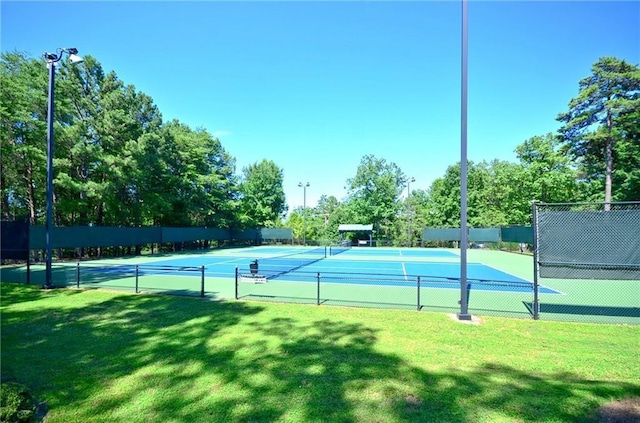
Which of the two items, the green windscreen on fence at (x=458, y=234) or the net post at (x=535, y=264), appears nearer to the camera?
the net post at (x=535, y=264)

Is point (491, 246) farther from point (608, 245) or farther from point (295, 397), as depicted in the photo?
point (295, 397)

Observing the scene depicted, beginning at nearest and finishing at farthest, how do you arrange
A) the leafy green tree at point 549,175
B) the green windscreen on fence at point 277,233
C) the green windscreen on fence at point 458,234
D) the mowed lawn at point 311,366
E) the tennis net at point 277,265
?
the mowed lawn at point 311,366 < the tennis net at point 277,265 < the leafy green tree at point 549,175 < the green windscreen on fence at point 458,234 < the green windscreen on fence at point 277,233

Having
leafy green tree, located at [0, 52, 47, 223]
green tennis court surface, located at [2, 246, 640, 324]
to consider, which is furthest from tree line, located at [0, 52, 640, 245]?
green tennis court surface, located at [2, 246, 640, 324]

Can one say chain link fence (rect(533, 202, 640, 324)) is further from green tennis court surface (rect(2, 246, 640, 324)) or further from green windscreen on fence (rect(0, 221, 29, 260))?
green windscreen on fence (rect(0, 221, 29, 260))

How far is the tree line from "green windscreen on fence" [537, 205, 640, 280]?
1082 inches

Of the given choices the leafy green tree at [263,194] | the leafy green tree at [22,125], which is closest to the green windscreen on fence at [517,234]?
the leafy green tree at [263,194]

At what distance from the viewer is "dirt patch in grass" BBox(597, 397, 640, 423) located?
3582mm

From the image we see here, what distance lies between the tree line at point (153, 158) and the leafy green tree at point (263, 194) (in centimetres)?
213

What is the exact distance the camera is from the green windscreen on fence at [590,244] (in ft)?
25.3

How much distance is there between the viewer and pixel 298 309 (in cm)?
867

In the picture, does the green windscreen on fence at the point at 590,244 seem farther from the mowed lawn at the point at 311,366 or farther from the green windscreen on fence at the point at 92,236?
the green windscreen on fence at the point at 92,236

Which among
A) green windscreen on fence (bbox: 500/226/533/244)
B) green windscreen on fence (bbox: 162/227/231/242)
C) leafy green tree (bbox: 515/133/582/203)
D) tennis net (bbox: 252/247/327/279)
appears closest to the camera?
tennis net (bbox: 252/247/327/279)

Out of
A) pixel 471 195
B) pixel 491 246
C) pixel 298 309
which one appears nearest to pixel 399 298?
pixel 298 309

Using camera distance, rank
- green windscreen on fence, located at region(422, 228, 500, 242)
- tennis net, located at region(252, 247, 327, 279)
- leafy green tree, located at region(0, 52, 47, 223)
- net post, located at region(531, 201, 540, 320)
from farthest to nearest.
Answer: green windscreen on fence, located at region(422, 228, 500, 242)
leafy green tree, located at region(0, 52, 47, 223)
tennis net, located at region(252, 247, 327, 279)
net post, located at region(531, 201, 540, 320)
